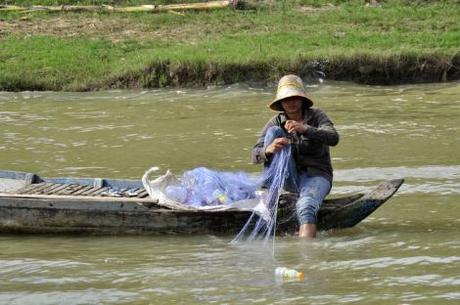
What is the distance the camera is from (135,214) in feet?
25.7

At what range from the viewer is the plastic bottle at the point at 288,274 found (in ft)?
21.5

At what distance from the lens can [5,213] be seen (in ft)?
26.3

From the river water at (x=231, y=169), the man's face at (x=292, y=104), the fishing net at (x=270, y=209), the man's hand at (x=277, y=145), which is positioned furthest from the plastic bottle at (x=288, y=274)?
the man's face at (x=292, y=104)

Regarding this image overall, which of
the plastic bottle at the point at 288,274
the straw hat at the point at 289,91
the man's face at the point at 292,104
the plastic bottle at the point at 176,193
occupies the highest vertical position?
the straw hat at the point at 289,91

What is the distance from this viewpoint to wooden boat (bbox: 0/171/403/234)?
770cm

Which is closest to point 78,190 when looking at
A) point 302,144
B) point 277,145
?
point 277,145

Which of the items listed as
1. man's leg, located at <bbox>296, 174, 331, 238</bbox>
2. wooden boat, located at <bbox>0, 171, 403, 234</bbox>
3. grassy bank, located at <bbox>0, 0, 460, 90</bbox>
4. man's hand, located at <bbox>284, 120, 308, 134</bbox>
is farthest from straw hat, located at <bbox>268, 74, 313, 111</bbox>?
grassy bank, located at <bbox>0, 0, 460, 90</bbox>

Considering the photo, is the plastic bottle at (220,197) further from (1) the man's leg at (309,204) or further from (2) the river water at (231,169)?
(1) the man's leg at (309,204)

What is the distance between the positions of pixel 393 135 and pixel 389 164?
68.1 inches

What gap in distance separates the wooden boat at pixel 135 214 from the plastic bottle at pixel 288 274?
43.8 inches

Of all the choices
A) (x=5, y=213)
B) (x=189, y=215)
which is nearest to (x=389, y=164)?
(x=189, y=215)

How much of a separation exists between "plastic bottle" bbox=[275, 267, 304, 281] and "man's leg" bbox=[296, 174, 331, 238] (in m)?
0.85

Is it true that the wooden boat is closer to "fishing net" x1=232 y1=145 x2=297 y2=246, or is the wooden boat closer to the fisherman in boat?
"fishing net" x1=232 y1=145 x2=297 y2=246

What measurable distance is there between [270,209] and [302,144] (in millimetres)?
622
